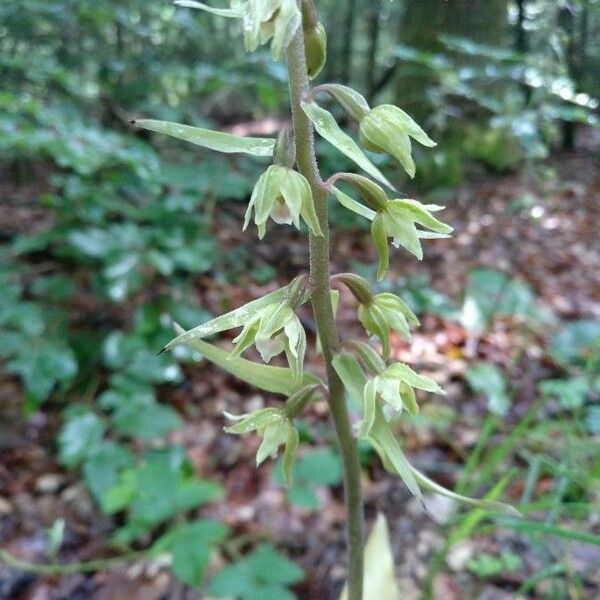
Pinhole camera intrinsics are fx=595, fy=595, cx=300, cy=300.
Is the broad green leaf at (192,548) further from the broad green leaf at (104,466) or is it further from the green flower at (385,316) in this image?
the green flower at (385,316)

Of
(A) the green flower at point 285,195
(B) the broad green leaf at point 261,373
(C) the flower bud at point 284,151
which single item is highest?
(C) the flower bud at point 284,151

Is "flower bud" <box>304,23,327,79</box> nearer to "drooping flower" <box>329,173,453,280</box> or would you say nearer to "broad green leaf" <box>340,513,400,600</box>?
"drooping flower" <box>329,173,453,280</box>

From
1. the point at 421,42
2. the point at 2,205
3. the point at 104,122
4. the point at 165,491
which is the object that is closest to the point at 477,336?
the point at 165,491

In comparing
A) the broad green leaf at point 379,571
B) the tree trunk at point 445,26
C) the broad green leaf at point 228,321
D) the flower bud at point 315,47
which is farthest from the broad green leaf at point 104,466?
the tree trunk at point 445,26

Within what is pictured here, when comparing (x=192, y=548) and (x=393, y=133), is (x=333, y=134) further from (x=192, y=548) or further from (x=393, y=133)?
(x=192, y=548)

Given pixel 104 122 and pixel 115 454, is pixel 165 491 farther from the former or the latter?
pixel 104 122

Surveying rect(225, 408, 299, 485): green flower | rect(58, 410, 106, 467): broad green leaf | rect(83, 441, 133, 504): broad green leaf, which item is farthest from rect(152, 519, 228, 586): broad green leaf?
rect(225, 408, 299, 485): green flower
